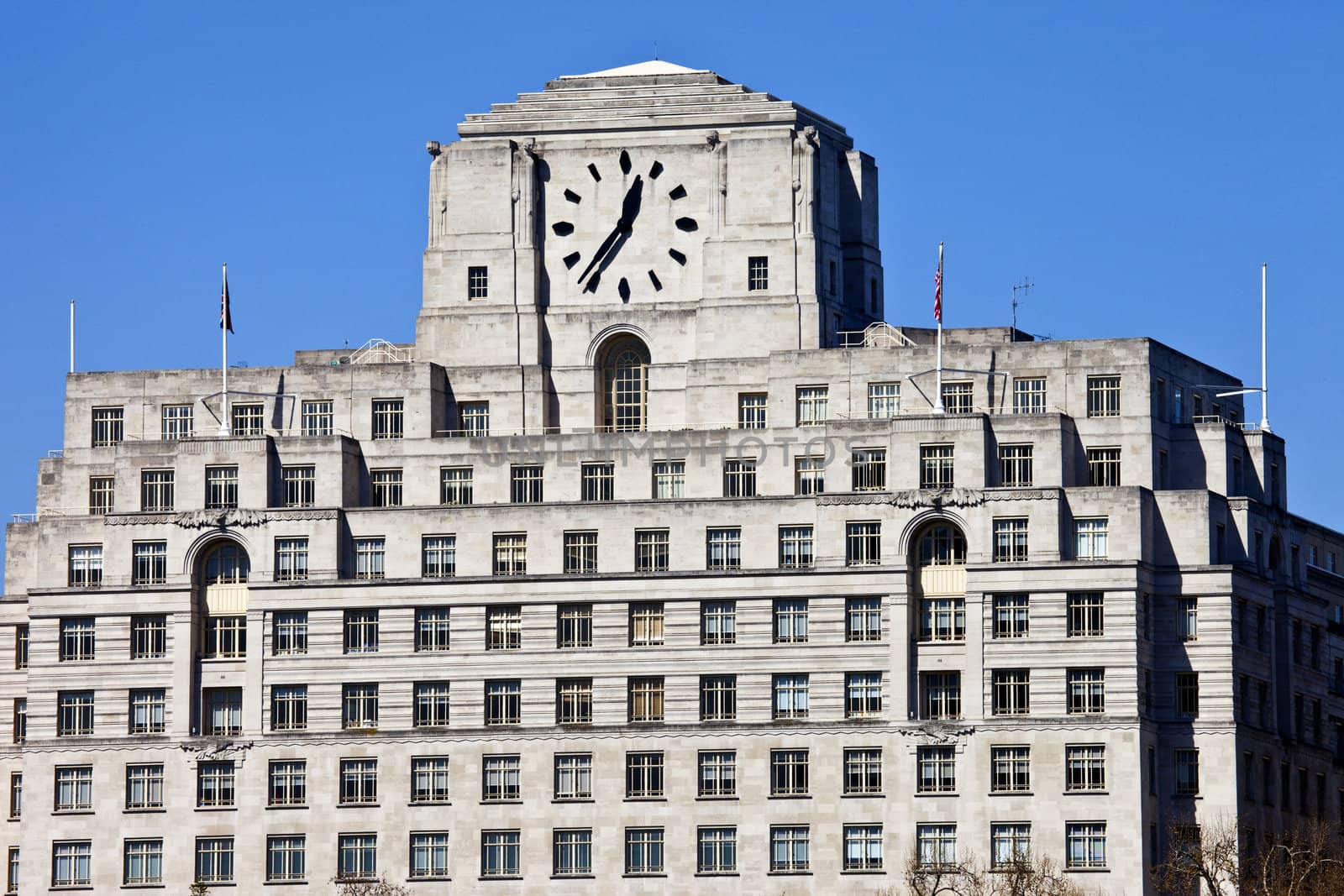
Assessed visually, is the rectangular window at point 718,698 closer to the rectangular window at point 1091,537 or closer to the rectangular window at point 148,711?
the rectangular window at point 1091,537

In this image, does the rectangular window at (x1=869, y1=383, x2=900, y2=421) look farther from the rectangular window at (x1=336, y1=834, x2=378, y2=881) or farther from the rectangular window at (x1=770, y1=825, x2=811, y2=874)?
the rectangular window at (x1=336, y1=834, x2=378, y2=881)

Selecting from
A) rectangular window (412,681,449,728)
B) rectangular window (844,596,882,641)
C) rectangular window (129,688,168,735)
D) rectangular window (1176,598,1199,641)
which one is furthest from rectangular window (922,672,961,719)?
rectangular window (129,688,168,735)

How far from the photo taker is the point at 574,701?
178m

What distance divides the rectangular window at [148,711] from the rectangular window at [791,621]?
31.2 metres

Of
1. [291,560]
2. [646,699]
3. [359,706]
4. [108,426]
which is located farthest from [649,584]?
[108,426]

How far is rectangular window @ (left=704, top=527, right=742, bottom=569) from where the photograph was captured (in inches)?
6998

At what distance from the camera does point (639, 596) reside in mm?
177750

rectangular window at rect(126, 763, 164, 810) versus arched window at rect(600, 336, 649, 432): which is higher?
arched window at rect(600, 336, 649, 432)

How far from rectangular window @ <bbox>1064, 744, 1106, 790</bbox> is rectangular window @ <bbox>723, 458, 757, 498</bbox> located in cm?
2096

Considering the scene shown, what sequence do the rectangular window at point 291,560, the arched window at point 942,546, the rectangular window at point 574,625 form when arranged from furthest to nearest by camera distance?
1. the rectangular window at point 291,560
2. the rectangular window at point 574,625
3. the arched window at point 942,546

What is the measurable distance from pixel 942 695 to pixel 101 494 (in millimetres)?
45082

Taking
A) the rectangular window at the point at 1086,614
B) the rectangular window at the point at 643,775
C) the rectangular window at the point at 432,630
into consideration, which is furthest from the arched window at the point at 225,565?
the rectangular window at the point at 1086,614

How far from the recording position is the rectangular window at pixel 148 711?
181 metres

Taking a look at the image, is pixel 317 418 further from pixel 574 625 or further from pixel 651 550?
pixel 651 550
